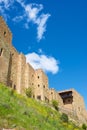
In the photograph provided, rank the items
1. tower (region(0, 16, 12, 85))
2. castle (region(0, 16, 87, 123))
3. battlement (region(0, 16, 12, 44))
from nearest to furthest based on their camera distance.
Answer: tower (region(0, 16, 12, 85)) → castle (region(0, 16, 87, 123)) → battlement (region(0, 16, 12, 44))

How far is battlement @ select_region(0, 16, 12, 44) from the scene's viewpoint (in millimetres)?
43031

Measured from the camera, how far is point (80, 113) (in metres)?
63.5

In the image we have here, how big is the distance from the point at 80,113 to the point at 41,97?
15089 millimetres

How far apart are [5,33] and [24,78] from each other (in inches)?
481

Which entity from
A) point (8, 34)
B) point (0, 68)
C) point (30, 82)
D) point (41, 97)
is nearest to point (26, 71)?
point (30, 82)

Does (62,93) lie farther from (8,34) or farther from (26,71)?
(8,34)

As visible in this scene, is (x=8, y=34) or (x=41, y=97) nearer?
(x=8, y=34)

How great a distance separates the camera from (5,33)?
44688mm

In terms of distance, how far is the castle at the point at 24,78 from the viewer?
4153 centimetres

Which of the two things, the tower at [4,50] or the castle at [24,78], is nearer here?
the tower at [4,50]

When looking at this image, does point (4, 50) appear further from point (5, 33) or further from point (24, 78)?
point (24, 78)

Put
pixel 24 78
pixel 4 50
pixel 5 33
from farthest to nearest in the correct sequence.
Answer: pixel 24 78 → pixel 5 33 → pixel 4 50

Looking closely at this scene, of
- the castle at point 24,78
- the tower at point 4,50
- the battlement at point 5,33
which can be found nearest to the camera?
the tower at point 4,50

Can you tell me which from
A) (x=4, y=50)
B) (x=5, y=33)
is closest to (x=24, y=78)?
(x=5, y=33)
